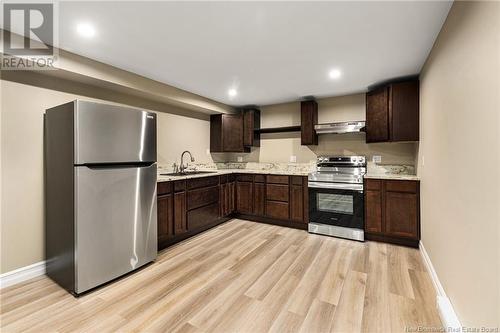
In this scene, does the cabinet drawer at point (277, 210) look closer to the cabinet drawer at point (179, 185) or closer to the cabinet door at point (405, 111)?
the cabinet drawer at point (179, 185)

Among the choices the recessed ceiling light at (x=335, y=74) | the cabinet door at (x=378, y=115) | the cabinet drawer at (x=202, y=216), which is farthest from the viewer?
the cabinet drawer at (x=202, y=216)

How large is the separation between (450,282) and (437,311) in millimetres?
255

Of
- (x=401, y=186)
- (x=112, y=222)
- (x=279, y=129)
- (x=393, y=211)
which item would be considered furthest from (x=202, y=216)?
(x=401, y=186)

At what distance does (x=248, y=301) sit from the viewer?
6.09 ft

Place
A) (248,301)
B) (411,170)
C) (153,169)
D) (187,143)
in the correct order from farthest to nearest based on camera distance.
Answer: (187,143) < (411,170) < (153,169) < (248,301)

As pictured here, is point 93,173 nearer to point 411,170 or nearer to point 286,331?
point 286,331

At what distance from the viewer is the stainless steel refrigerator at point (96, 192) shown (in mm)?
1941

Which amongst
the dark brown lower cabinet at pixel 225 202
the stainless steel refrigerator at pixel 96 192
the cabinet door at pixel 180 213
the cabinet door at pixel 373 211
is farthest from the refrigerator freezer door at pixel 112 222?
the cabinet door at pixel 373 211

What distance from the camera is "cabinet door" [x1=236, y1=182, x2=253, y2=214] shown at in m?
4.14

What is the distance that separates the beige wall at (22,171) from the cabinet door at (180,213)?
53.8 inches

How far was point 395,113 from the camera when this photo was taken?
302cm

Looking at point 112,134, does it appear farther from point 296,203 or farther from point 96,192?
point 296,203

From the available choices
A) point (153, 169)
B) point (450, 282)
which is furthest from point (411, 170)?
point (153, 169)

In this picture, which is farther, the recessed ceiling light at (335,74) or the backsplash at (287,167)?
the backsplash at (287,167)
